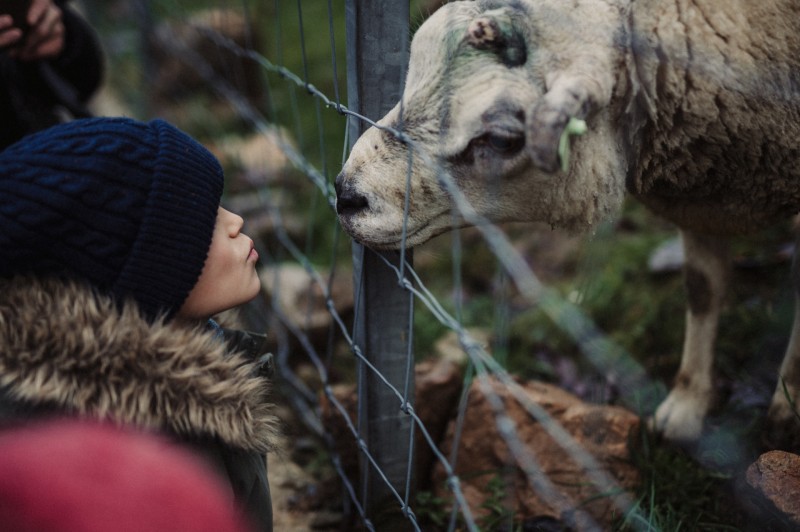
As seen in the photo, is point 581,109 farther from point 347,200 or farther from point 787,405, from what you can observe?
point 787,405

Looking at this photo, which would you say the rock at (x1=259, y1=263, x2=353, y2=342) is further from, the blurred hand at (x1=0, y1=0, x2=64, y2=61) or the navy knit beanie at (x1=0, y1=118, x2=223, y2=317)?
the navy knit beanie at (x1=0, y1=118, x2=223, y2=317)

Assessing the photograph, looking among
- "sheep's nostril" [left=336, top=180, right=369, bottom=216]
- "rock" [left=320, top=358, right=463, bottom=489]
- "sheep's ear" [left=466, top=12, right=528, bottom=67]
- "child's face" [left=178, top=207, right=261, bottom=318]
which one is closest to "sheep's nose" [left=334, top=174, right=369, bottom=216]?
"sheep's nostril" [left=336, top=180, right=369, bottom=216]

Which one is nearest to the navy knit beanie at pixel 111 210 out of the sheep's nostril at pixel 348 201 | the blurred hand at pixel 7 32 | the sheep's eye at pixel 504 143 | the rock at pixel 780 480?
the sheep's nostril at pixel 348 201

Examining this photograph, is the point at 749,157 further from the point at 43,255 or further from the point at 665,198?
the point at 43,255

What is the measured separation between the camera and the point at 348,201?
1939mm

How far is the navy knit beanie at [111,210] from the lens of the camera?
149cm

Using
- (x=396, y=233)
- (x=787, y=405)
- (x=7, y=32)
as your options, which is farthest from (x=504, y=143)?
(x=7, y=32)

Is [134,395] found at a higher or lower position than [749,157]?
lower

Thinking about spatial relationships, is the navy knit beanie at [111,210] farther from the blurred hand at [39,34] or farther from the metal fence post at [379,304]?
the blurred hand at [39,34]

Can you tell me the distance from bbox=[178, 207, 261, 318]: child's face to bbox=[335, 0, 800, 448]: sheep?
0.30 metres

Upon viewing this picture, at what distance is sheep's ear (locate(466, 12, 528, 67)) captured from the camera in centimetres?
187

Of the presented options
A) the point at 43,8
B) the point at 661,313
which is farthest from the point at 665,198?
the point at 43,8

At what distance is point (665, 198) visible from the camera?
2.35 m

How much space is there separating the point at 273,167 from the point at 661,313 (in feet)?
9.51
